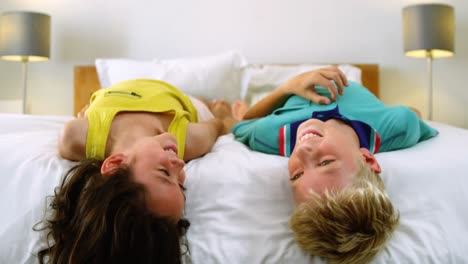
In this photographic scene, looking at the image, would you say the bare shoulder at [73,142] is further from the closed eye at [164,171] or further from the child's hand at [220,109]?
the child's hand at [220,109]

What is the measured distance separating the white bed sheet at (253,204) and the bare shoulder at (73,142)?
0.03 metres

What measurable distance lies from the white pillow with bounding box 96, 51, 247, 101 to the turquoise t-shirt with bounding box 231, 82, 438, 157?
793mm

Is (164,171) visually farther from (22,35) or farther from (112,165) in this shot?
(22,35)

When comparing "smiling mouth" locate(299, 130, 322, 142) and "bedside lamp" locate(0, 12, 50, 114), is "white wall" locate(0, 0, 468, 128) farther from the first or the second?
"smiling mouth" locate(299, 130, 322, 142)

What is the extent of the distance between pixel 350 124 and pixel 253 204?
15.0 inches

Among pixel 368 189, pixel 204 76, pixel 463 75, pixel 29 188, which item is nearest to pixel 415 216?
pixel 368 189

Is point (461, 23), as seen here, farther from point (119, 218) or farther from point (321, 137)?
point (119, 218)

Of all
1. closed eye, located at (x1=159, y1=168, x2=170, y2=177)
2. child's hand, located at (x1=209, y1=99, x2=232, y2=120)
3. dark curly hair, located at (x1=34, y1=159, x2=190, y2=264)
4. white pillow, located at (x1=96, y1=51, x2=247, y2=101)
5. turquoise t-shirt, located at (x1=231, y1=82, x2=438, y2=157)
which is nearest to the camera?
dark curly hair, located at (x1=34, y1=159, x2=190, y2=264)

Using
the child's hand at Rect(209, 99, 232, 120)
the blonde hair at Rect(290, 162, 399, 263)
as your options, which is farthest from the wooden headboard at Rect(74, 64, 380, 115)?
the blonde hair at Rect(290, 162, 399, 263)

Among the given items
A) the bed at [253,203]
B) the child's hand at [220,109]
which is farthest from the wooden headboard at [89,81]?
the bed at [253,203]

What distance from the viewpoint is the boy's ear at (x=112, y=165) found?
0.89 meters

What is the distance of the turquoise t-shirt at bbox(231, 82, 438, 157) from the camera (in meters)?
1.15

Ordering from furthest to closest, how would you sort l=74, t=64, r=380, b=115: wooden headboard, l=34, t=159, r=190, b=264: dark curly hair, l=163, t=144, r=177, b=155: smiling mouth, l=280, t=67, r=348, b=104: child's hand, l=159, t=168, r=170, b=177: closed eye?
1. l=74, t=64, r=380, b=115: wooden headboard
2. l=280, t=67, r=348, b=104: child's hand
3. l=163, t=144, r=177, b=155: smiling mouth
4. l=159, t=168, r=170, b=177: closed eye
5. l=34, t=159, r=190, b=264: dark curly hair

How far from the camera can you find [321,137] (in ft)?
3.27
